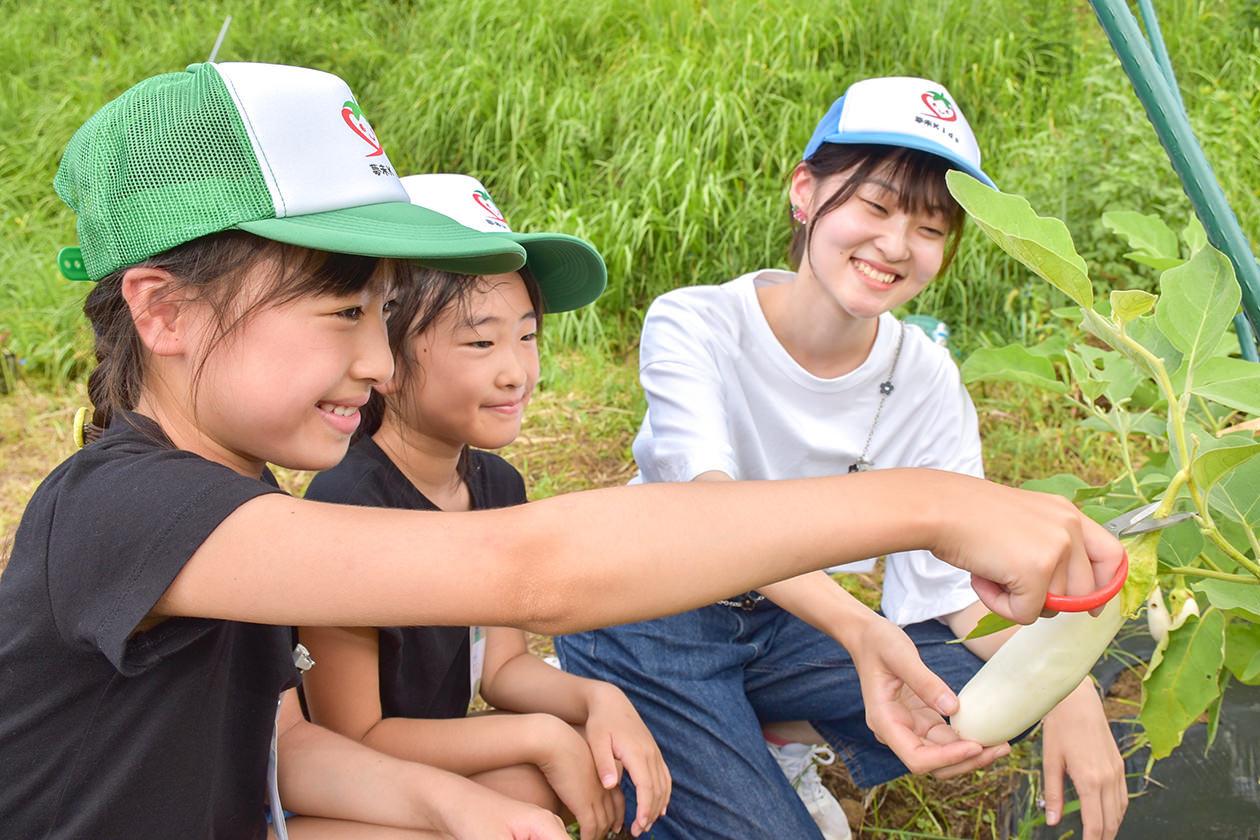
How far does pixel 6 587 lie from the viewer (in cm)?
94

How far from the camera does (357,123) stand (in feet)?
3.54

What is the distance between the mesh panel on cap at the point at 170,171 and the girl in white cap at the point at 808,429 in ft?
2.36

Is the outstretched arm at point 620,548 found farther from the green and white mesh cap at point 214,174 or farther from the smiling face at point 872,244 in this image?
the smiling face at point 872,244

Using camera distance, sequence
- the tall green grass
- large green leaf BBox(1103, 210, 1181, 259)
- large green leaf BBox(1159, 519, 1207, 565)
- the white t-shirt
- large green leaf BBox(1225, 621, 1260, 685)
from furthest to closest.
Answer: the tall green grass
the white t-shirt
large green leaf BBox(1103, 210, 1181, 259)
large green leaf BBox(1225, 621, 1260, 685)
large green leaf BBox(1159, 519, 1207, 565)

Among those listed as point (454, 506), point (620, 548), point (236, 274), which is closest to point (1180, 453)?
point (620, 548)

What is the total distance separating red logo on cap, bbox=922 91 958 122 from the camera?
1.62 metres

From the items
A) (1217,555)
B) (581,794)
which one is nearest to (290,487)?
(581,794)

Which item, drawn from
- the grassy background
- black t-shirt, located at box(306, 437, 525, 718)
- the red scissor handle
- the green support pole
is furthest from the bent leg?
the grassy background

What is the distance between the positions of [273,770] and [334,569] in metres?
0.49

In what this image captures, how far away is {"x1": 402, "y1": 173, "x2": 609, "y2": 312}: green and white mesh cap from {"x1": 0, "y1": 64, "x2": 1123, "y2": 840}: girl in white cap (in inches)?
8.0

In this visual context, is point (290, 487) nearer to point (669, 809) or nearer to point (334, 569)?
point (669, 809)

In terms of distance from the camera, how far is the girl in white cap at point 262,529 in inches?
30.5

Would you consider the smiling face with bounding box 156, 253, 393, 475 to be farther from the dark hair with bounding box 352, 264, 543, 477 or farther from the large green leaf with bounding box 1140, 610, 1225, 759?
the large green leaf with bounding box 1140, 610, 1225, 759

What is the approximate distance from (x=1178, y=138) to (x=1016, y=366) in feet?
1.59
